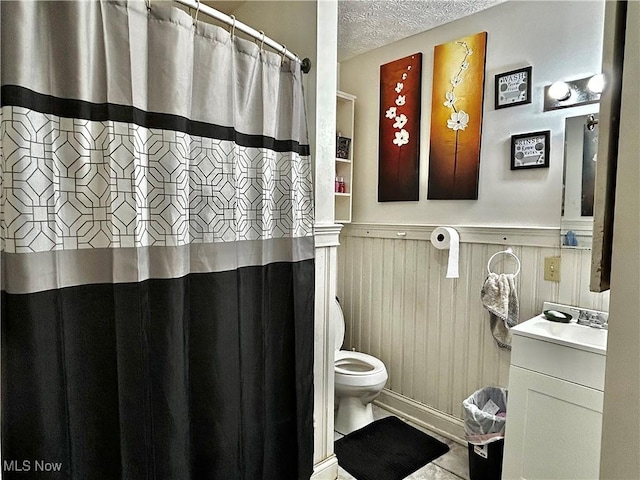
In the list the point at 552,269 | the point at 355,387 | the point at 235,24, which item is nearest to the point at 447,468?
the point at 355,387

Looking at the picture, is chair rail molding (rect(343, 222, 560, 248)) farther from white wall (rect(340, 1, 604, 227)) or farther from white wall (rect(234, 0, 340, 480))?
white wall (rect(234, 0, 340, 480))

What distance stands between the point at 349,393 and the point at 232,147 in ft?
5.20

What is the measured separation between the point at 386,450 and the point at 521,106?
77.3 inches

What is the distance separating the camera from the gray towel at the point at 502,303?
76.3 inches

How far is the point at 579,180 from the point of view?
1813mm

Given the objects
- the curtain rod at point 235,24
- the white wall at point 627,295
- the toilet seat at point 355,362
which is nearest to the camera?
the white wall at point 627,295

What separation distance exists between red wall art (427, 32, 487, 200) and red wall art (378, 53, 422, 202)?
11cm

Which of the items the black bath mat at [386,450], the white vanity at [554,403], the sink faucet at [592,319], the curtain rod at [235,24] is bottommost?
the black bath mat at [386,450]

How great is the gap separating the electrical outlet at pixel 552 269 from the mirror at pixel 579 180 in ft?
0.27

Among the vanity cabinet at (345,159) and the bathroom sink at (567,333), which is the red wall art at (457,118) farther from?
the bathroom sink at (567,333)

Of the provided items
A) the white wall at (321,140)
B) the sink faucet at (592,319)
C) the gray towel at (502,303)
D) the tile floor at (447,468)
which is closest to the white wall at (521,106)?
the gray towel at (502,303)

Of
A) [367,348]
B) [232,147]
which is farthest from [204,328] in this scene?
[367,348]

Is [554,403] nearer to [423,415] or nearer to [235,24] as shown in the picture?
[423,415]

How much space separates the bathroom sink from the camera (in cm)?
147
